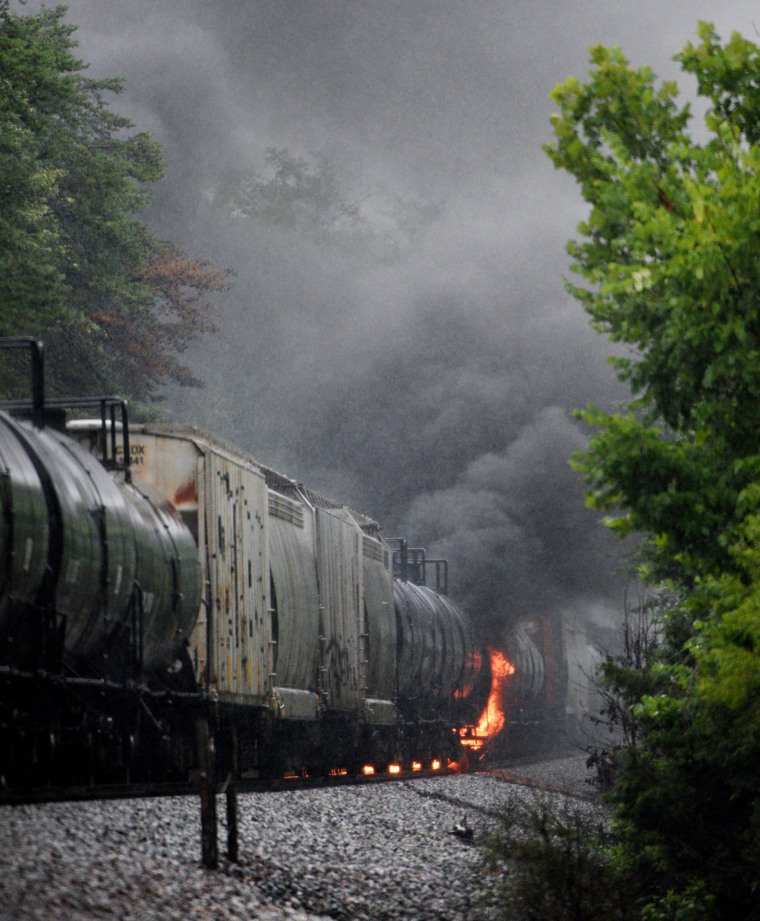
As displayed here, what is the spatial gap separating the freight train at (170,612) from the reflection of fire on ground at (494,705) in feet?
28.5

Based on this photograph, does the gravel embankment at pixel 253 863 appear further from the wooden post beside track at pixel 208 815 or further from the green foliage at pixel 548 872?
the green foliage at pixel 548 872

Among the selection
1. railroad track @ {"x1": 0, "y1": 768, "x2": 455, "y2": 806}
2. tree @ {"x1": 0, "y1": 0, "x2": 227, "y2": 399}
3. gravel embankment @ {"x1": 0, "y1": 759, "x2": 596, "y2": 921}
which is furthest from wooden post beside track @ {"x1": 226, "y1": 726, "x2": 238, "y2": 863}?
tree @ {"x1": 0, "y1": 0, "x2": 227, "y2": 399}

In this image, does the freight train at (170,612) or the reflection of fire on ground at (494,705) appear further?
the reflection of fire on ground at (494,705)

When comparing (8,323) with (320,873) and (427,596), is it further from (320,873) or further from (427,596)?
(320,873)

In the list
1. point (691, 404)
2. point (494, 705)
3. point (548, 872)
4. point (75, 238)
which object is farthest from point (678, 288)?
point (75, 238)

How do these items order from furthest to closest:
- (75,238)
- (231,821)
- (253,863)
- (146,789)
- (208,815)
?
(75,238) → (146,789) → (253,863) → (231,821) → (208,815)

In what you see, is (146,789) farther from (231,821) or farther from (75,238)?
(75,238)

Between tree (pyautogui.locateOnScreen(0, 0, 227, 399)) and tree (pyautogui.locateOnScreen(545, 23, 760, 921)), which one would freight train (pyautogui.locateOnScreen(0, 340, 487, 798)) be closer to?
tree (pyautogui.locateOnScreen(545, 23, 760, 921))

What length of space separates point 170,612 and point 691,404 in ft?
15.9

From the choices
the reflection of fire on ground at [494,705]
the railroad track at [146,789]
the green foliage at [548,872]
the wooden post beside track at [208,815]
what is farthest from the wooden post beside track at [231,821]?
the reflection of fire on ground at [494,705]

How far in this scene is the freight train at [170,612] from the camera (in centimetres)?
945

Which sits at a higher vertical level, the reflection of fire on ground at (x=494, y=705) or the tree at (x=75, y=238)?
the tree at (x=75, y=238)

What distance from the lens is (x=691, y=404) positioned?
35.0ft

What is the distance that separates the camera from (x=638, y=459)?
997 cm
